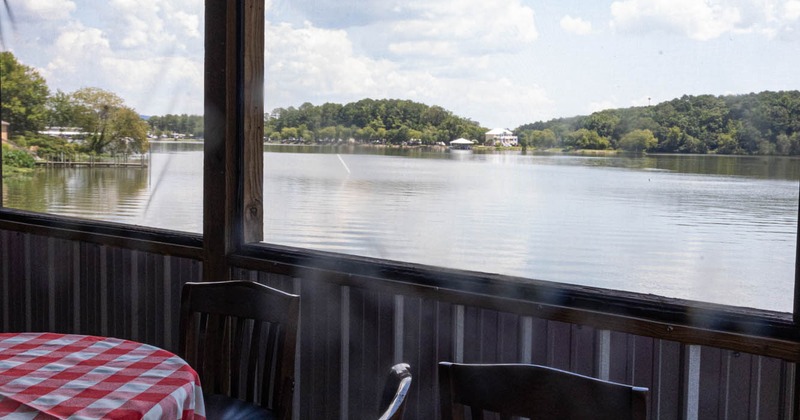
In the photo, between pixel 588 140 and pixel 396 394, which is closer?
pixel 396 394

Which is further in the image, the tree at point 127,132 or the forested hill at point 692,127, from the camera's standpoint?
the tree at point 127,132

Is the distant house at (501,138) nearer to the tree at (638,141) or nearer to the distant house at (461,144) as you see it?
the distant house at (461,144)

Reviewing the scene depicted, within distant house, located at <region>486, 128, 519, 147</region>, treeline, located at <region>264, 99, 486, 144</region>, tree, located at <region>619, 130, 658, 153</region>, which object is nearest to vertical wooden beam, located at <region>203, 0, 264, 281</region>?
treeline, located at <region>264, 99, 486, 144</region>

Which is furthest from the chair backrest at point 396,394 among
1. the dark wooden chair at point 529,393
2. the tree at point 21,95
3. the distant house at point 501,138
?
the tree at point 21,95

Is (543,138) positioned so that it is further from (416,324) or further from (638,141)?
(416,324)

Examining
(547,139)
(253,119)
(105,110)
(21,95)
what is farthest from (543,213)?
(21,95)

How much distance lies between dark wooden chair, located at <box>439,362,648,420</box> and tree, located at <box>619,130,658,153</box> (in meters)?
1.19

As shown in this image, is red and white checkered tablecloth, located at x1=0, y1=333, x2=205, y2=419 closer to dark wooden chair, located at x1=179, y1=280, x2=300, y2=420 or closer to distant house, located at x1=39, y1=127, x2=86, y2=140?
dark wooden chair, located at x1=179, y1=280, x2=300, y2=420

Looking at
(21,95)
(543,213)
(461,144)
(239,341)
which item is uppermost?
(21,95)

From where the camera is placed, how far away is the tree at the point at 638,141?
2.35m

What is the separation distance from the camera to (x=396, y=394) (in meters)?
1.32

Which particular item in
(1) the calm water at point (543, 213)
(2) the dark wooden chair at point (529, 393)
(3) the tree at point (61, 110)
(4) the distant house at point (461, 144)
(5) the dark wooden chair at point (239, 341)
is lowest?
(5) the dark wooden chair at point (239, 341)

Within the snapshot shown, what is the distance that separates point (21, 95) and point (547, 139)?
10.5 ft

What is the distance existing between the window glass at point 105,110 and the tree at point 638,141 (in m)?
1.79
